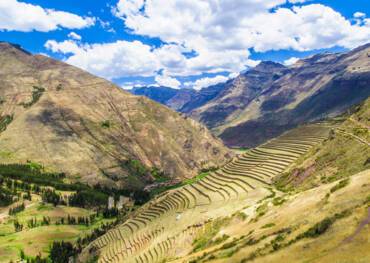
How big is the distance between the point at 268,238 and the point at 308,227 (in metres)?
5.26

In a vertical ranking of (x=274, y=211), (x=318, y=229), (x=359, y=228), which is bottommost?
(x=274, y=211)

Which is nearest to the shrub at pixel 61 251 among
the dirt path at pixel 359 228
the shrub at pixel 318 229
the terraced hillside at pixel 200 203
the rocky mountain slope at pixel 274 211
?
the terraced hillside at pixel 200 203

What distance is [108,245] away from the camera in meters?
122

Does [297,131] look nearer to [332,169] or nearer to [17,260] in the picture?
[332,169]

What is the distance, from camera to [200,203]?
341 feet

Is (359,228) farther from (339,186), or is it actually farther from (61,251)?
(61,251)

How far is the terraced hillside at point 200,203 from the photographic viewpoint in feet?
266

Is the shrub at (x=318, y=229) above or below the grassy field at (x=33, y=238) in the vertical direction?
above

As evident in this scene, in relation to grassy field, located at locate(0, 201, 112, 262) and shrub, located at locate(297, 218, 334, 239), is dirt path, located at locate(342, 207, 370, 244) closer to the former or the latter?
shrub, located at locate(297, 218, 334, 239)

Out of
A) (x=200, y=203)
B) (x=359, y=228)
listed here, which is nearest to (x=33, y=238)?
(x=200, y=203)

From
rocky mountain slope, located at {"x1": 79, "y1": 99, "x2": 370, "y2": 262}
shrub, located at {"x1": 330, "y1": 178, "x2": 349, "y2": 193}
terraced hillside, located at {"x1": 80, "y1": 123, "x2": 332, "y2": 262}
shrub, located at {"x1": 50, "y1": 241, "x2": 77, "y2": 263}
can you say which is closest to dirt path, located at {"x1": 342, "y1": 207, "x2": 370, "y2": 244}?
rocky mountain slope, located at {"x1": 79, "y1": 99, "x2": 370, "y2": 262}

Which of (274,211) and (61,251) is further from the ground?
(274,211)

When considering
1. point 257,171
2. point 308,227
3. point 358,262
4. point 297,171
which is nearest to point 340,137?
point 297,171

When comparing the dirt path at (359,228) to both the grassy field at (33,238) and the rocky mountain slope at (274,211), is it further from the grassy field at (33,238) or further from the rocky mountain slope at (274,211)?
the grassy field at (33,238)
